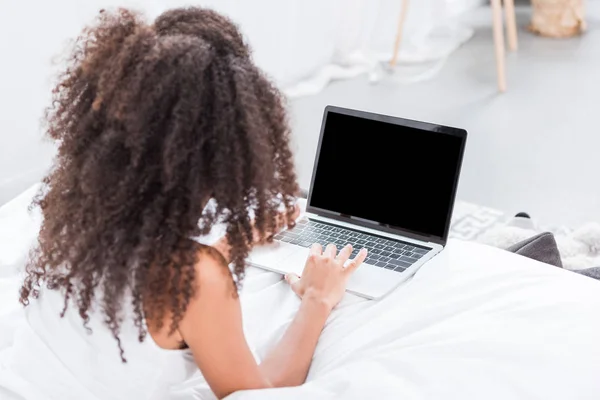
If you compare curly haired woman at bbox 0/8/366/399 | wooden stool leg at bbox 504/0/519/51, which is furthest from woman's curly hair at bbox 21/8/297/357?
wooden stool leg at bbox 504/0/519/51

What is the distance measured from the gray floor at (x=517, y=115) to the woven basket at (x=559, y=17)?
6 cm

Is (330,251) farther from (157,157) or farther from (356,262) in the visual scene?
(157,157)

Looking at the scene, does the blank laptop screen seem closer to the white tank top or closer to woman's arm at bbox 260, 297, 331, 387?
woman's arm at bbox 260, 297, 331, 387

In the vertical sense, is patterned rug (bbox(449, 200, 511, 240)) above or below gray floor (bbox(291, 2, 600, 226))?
below

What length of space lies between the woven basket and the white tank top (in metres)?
3.13

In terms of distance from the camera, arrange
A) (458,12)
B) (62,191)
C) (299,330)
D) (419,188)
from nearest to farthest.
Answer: (62,191) → (299,330) → (419,188) → (458,12)

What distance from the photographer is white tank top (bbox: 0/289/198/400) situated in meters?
1.00

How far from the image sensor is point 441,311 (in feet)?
3.70

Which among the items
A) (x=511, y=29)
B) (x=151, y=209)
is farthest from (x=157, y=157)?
(x=511, y=29)

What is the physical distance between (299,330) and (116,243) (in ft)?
1.03

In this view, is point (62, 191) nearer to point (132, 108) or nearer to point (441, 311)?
point (132, 108)

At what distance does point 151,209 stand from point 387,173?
2.14ft

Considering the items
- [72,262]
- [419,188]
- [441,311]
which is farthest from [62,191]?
[419,188]

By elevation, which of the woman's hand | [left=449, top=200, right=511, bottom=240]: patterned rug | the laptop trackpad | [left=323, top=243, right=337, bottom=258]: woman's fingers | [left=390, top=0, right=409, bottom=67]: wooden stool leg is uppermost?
[left=390, top=0, right=409, bottom=67]: wooden stool leg
